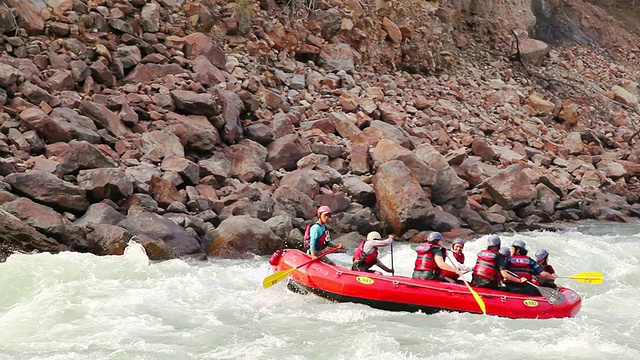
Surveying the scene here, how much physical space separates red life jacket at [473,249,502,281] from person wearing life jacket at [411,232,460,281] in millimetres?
451

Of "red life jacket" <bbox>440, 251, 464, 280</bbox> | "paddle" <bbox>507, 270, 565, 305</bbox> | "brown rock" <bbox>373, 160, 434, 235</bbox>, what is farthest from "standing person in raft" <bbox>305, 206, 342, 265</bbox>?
"brown rock" <bbox>373, 160, 434, 235</bbox>

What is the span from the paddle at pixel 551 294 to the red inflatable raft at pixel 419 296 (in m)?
0.04

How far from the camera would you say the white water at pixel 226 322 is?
7648 millimetres

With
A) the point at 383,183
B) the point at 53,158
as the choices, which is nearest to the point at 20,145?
the point at 53,158

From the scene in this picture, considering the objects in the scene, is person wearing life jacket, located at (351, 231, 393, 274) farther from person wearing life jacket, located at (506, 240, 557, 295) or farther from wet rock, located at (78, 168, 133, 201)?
wet rock, located at (78, 168, 133, 201)

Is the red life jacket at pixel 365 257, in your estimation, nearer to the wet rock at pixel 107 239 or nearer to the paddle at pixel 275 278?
the paddle at pixel 275 278

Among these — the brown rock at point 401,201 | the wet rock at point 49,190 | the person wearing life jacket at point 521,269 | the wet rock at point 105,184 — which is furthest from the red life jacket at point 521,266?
the wet rock at point 49,190

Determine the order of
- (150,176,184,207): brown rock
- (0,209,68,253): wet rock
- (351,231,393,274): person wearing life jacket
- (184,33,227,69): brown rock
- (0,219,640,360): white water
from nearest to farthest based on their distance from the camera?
(0,219,640,360): white water, (351,231,393,274): person wearing life jacket, (0,209,68,253): wet rock, (150,176,184,207): brown rock, (184,33,227,69): brown rock

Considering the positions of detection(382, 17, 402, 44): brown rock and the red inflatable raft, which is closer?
the red inflatable raft

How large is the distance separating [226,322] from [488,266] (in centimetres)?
338

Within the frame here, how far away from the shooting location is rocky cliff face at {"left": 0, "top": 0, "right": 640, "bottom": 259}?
1174cm

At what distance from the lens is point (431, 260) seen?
982cm

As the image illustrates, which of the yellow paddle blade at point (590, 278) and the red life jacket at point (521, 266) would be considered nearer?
the red life jacket at point (521, 266)

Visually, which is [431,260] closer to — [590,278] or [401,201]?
[590,278]
